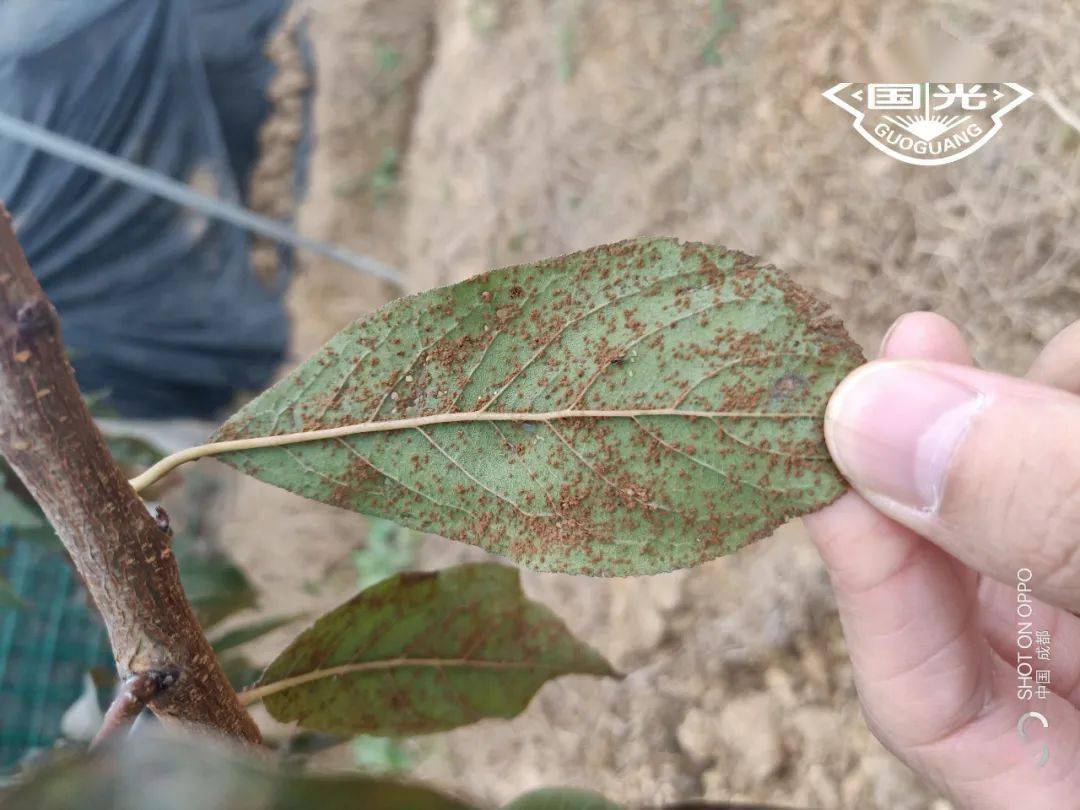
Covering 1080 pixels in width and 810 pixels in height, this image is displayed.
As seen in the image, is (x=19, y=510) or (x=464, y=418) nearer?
(x=464, y=418)

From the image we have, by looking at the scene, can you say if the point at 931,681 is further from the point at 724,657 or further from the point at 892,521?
the point at 724,657

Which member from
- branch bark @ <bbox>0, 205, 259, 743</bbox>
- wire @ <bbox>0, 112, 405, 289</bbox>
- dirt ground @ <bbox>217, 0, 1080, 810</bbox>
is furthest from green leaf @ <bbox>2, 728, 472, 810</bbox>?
wire @ <bbox>0, 112, 405, 289</bbox>

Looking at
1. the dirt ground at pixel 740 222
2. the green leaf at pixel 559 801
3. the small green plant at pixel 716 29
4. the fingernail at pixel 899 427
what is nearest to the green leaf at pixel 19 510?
the green leaf at pixel 559 801

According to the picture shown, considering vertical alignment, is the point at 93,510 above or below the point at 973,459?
above

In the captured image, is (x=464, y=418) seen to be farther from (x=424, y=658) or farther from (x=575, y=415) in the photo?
(x=424, y=658)

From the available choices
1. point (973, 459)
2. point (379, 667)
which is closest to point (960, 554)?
point (973, 459)

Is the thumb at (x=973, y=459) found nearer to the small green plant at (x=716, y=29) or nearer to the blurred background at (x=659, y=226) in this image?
the blurred background at (x=659, y=226)
